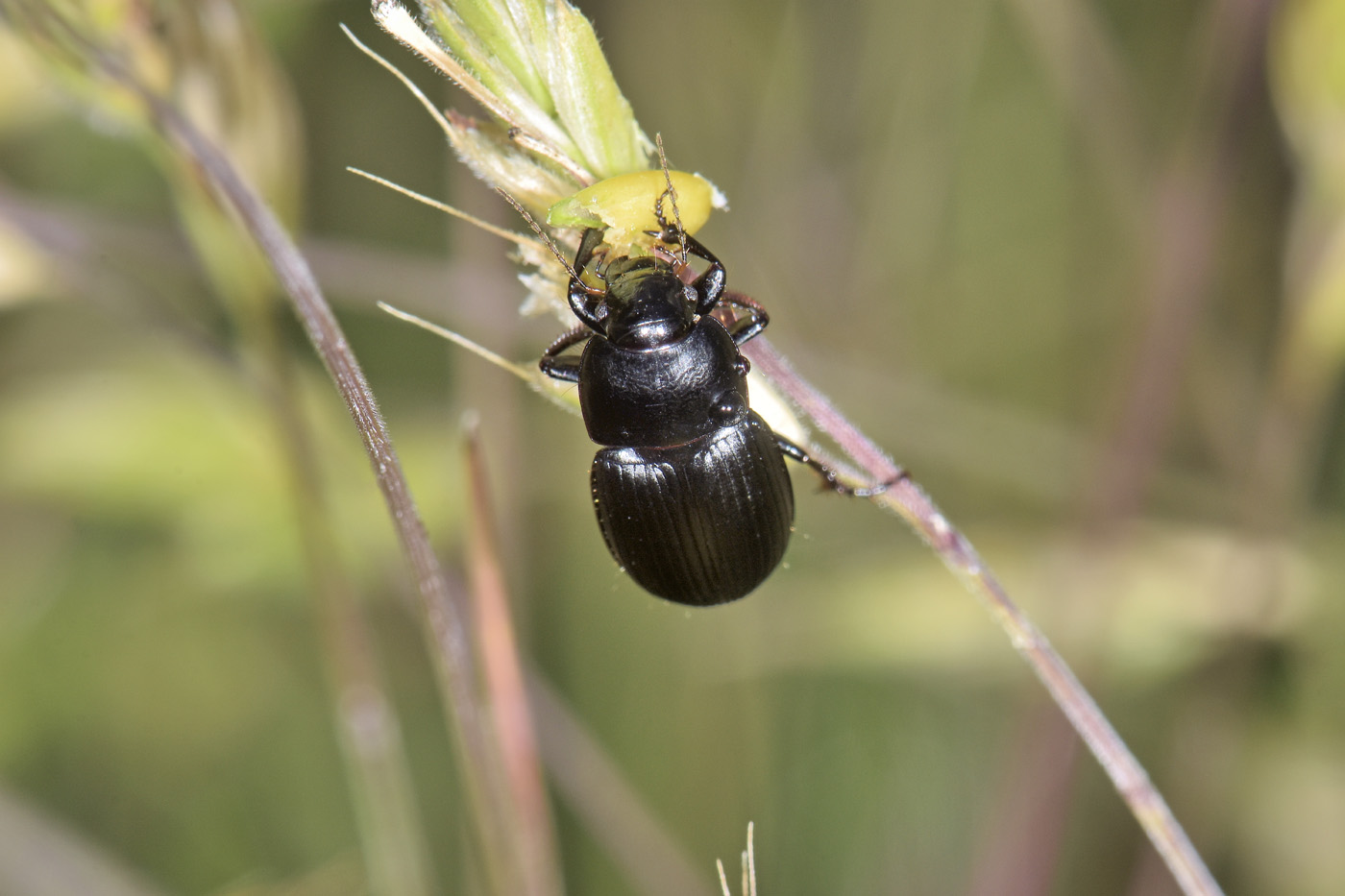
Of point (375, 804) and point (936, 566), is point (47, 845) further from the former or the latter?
point (936, 566)

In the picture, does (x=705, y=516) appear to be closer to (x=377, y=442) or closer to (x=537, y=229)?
(x=537, y=229)

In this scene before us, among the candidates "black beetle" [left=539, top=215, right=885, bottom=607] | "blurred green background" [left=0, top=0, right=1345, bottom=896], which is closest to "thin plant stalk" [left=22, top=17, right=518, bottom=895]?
"blurred green background" [left=0, top=0, right=1345, bottom=896]

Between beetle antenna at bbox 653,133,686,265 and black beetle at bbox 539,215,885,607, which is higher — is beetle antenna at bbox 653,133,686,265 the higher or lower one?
the lower one

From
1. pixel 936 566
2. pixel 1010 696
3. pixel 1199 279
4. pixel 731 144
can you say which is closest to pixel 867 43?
pixel 731 144

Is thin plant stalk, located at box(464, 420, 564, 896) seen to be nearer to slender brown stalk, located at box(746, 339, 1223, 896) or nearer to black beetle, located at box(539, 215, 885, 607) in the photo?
black beetle, located at box(539, 215, 885, 607)

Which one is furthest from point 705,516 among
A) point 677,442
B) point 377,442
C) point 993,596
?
point 377,442

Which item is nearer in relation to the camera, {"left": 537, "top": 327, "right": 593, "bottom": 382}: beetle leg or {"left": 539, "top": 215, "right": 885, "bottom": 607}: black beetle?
{"left": 539, "top": 215, "right": 885, "bottom": 607}: black beetle
